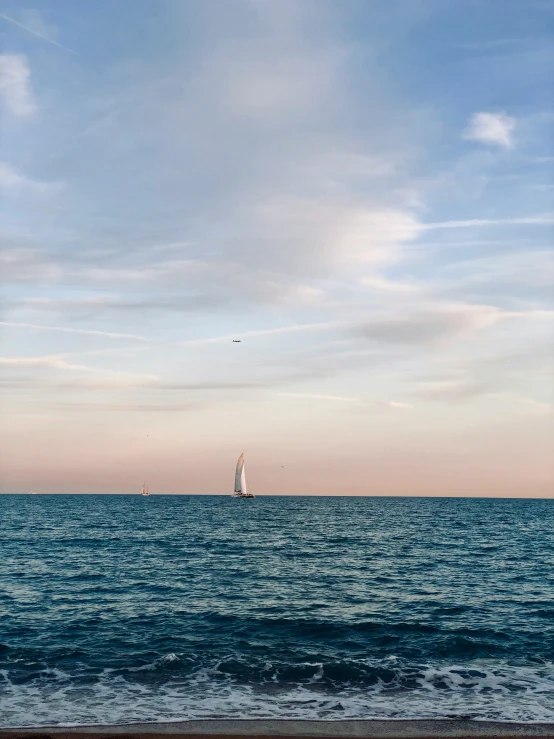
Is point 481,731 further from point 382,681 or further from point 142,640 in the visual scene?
point 142,640

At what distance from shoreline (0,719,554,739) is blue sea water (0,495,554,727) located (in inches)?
30.9

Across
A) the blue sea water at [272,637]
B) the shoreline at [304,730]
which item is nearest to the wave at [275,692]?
the blue sea water at [272,637]

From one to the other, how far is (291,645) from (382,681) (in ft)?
20.6

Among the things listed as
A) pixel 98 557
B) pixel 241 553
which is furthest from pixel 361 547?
pixel 98 557

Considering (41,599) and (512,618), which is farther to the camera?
(41,599)

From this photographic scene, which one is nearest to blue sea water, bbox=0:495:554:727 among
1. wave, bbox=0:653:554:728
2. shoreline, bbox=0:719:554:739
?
wave, bbox=0:653:554:728

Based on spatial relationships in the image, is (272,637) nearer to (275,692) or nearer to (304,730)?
(275,692)

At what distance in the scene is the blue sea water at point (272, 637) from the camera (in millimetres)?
22078

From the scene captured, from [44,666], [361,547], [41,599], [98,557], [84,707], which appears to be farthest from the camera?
[361,547]

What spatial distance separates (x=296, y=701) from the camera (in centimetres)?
2219

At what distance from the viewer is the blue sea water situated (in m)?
22.1

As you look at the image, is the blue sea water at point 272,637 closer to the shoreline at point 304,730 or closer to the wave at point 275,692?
the wave at point 275,692

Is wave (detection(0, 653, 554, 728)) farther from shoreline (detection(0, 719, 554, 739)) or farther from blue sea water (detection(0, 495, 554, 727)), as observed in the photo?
shoreline (detection(0, 719, 554, 739))

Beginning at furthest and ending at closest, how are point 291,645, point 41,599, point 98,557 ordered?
point 98,557
point 41,599
point 291,645
